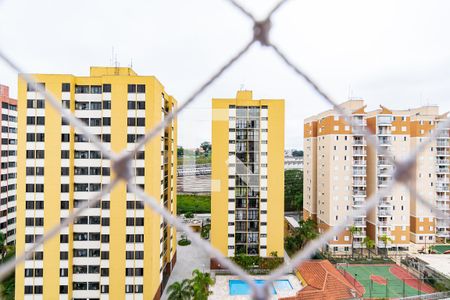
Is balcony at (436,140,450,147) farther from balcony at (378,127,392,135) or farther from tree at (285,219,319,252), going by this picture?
tree at (285,219,319,252)

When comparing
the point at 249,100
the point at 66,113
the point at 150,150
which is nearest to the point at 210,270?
the point at 150,150

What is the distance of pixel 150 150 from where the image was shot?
4.66 m

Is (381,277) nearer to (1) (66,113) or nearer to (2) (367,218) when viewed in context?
(2) (367,218)

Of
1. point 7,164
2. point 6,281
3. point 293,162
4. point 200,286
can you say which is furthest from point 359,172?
point 293,162

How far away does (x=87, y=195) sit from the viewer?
4.79 m

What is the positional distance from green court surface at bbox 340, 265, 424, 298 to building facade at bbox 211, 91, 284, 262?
68.8 inches

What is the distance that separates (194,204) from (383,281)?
23.0 feet

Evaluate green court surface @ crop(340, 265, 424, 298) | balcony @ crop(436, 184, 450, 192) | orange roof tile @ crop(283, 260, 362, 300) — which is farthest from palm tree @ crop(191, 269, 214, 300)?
balcony @ crop(436, 184, 450, 192)

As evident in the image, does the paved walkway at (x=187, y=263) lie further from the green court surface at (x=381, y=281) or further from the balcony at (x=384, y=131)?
the balcony at (x=384, y=131)

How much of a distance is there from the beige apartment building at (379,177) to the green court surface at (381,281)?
3.34 ft

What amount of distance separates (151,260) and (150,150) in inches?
66.2

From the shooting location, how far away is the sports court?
5816 mm

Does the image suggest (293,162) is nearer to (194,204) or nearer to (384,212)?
(194,204)

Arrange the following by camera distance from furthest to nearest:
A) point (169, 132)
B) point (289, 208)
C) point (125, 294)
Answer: point (289, 208) < point (169, 132) < point (125, 294)
